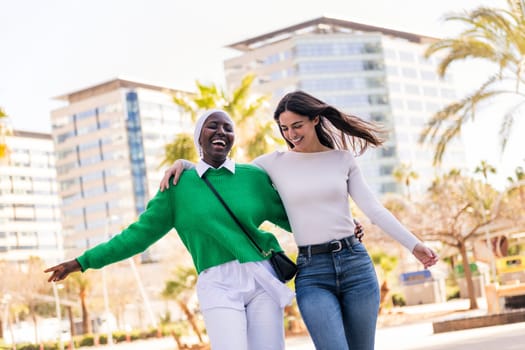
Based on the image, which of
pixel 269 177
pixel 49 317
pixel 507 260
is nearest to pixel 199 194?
pixel 269 177

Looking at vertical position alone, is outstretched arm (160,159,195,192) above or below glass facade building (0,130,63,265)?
below

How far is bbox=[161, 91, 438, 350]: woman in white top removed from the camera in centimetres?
507

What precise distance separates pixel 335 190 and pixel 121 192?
14919 centimetres

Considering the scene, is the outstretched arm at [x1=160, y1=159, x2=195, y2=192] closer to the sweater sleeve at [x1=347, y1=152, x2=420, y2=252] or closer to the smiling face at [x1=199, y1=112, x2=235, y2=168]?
the smiling face at [x1=199, y1=112, x2=235, y2=168]

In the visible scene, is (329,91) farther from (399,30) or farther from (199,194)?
(199,194)

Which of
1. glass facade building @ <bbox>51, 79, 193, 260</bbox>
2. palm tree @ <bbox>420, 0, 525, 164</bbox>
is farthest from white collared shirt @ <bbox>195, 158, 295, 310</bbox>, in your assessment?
glass facade building @ <bbox>51, 79, 193, 260</bbox>

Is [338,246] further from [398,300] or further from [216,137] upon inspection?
[398,300]

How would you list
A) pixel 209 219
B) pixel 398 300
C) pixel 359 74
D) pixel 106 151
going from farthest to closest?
pixel 106 151 → pixel 359 74 → pixel 398 300 → pixel 209 219

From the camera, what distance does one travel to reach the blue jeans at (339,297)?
5.00 meters

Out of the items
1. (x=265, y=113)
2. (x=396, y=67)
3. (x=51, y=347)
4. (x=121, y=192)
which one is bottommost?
(x=51, y=347)

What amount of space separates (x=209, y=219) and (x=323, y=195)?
58 cm

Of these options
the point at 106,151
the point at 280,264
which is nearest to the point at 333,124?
the point at 280,264

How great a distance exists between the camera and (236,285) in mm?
4941

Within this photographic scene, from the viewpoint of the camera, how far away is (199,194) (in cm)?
514
